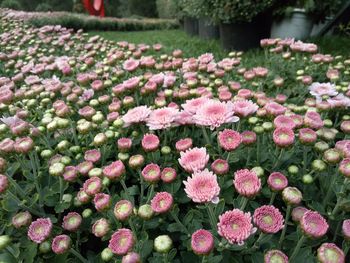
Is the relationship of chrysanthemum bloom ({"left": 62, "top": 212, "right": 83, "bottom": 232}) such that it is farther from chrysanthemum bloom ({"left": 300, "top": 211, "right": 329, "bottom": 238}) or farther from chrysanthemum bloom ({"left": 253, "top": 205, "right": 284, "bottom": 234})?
chrysanthemum bloom ({"left": 300, "top": 211, "right": 329, "bottom": 238})

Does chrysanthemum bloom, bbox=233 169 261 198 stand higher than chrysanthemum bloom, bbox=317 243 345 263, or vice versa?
chrysanthemum bloom, bbox=233 169 261 198

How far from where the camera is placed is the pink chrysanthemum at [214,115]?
1341 millimetres

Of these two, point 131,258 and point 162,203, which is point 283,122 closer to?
point 162,203

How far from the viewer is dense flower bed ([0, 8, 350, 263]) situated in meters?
1.05

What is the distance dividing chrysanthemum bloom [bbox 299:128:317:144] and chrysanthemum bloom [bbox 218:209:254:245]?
1.54 feet

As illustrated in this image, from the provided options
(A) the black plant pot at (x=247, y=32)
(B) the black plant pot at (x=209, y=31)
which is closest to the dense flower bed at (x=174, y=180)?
(A) the black plant pot at (x=247, y=32)

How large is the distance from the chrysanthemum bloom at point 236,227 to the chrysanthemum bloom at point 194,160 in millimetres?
226

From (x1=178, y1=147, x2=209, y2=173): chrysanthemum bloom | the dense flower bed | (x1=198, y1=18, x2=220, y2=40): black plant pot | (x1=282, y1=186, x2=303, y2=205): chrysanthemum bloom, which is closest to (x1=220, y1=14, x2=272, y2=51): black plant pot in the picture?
(x1=198, y1=18, x2=220, y2=40): black plant pot

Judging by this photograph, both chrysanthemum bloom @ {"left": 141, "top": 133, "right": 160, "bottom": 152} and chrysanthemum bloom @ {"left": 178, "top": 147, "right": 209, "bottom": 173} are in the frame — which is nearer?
chrysanthemum bloom @ {"left": 178, "top": 147, "right": 209, "bottom": 173}

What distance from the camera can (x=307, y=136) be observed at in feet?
4.28

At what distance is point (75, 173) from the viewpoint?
53.9 inches

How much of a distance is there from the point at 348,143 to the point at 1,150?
1314 mm

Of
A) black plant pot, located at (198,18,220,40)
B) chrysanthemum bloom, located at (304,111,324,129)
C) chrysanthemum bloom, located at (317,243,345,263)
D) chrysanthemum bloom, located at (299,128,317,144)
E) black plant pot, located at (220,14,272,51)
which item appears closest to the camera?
chrysanthemum bloom, located at (317,243,345,263)

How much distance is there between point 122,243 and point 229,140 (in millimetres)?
509
